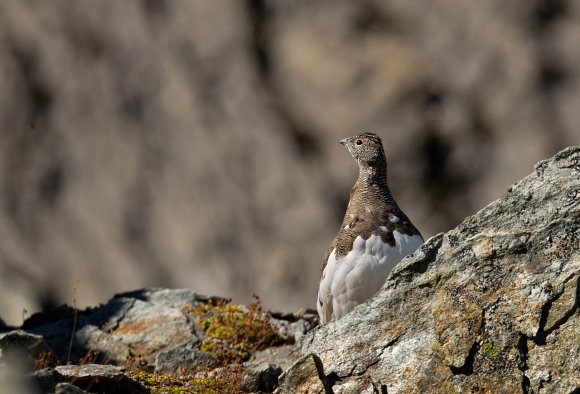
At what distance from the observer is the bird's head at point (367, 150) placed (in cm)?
900

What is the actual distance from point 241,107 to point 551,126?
576 cm

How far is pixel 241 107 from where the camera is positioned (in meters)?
19.5

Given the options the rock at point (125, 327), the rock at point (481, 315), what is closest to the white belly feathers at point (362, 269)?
the rock at point (481, 315)

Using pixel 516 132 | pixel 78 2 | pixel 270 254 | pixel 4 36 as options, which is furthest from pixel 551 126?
pixel 4 36

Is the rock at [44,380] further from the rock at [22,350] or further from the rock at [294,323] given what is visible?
the rock at [294,323]

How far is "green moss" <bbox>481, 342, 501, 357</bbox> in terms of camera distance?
246 inches

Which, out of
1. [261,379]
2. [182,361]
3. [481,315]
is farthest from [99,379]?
[481,315]

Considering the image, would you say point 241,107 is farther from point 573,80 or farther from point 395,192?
point 573,80

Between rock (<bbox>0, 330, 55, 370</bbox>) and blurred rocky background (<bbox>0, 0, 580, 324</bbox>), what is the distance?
29.2 ft

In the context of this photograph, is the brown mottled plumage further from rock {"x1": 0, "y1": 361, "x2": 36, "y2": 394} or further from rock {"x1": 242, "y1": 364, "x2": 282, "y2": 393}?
rock {"x1": 0, "y1": 361, "x2": 36, "y2": 394}

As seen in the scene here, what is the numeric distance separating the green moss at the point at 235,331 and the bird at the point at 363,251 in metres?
1.20

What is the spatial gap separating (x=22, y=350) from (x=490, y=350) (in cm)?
329

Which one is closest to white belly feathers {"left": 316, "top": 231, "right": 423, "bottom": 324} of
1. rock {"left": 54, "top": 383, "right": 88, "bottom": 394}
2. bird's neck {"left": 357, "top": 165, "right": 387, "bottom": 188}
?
bird's neck {"left": 357, "top": 165, "right": 387, "bottom": 188}

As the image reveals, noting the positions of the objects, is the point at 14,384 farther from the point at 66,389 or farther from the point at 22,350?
the point at 22,350
